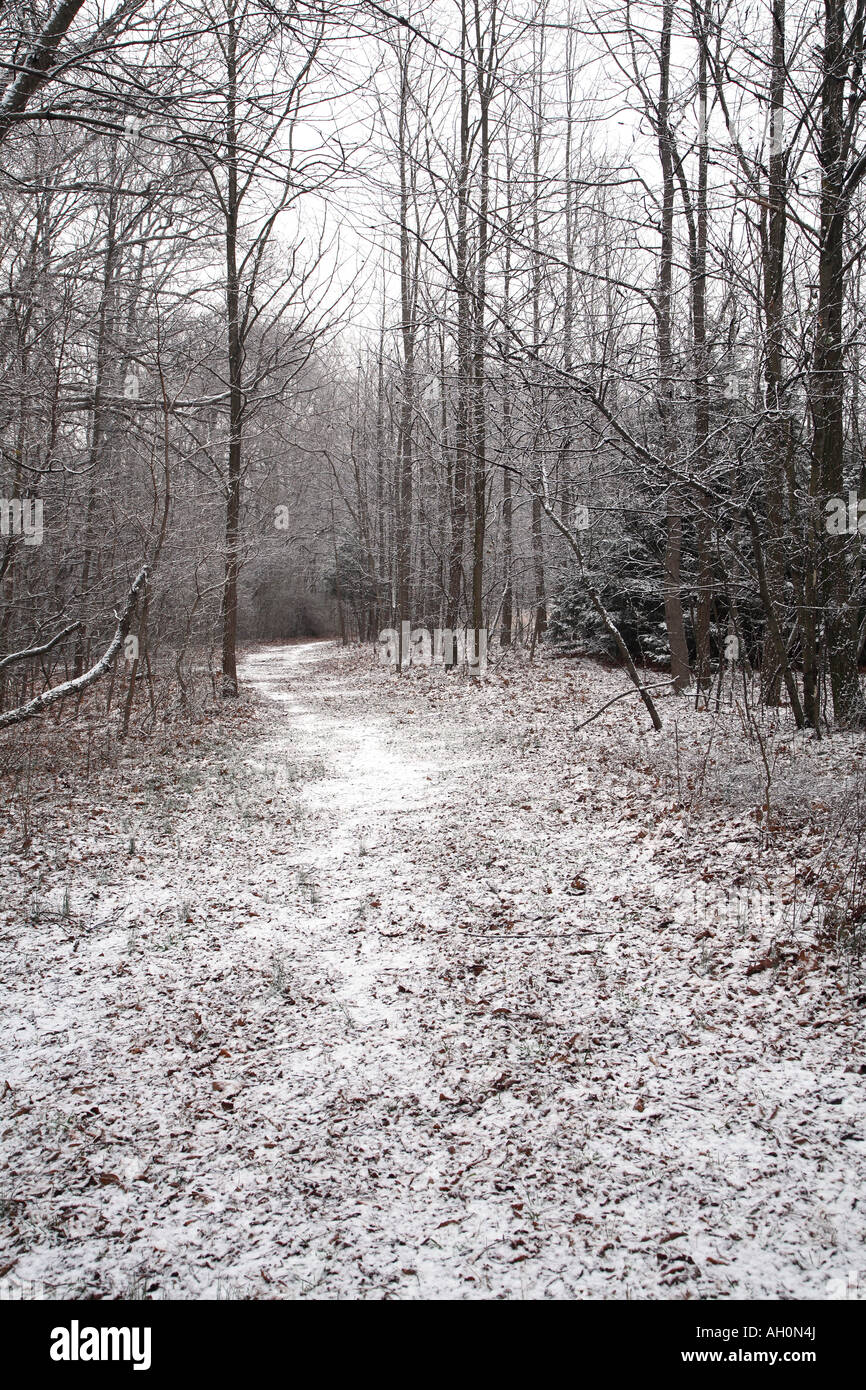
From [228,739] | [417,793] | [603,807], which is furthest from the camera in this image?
[228,739]

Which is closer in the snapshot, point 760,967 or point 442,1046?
point 442,1046

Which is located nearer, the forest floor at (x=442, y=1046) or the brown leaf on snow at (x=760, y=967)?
the forest floor at (x=442, y=1046)

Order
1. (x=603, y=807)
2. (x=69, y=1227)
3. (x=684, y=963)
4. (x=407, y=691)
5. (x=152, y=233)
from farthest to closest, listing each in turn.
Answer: (x=407, y=691)
(x=152, y=233)
(x=603, y=807)
(x=684, y=963)
(x=69, y=1227)

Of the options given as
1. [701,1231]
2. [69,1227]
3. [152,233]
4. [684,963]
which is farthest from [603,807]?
[152,233]

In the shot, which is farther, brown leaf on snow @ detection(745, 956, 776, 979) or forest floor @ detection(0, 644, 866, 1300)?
brown leaf on snow @ detection(745, 956, 776, 979)

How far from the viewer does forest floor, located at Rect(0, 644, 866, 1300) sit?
238 centimetres

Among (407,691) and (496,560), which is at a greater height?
(496,560)

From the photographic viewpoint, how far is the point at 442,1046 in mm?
3516

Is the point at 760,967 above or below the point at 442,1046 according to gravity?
above

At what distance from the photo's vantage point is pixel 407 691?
54.5 ft

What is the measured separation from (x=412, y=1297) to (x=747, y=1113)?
4.79 feet

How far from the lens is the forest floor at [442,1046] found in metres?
2.38
